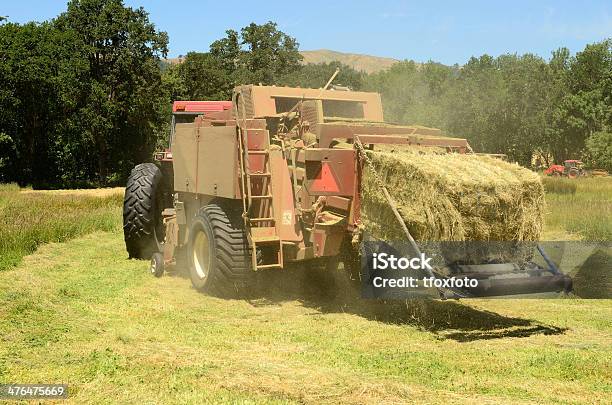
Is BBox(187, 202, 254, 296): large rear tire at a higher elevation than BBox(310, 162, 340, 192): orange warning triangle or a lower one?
lower

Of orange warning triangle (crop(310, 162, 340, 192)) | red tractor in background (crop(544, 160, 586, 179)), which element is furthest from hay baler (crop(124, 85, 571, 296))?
red tractor in background (crop(544, 160, 586, 179))

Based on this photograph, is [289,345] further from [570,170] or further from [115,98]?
[570,170]

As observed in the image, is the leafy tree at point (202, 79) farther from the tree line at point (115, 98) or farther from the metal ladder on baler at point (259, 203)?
the metal ladder on baler at point (259, 203)

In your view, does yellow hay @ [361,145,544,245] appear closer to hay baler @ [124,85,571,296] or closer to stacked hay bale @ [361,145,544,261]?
stacked hay bale @ [361,145,544,261]

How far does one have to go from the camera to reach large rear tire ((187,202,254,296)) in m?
8.59

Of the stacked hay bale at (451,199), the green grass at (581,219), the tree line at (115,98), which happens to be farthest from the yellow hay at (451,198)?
the tree line at (115,98)

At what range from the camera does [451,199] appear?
21.3ft

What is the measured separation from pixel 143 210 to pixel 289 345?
5.67 meters

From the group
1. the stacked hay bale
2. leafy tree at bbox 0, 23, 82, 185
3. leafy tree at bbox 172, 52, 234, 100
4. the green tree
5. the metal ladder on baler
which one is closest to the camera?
the stacked hay bale

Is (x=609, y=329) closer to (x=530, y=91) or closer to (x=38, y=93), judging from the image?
(x=530, y=91)

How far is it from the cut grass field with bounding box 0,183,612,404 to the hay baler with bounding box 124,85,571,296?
0.58 metres

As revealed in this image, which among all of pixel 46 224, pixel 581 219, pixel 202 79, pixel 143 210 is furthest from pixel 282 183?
pixel 202 79

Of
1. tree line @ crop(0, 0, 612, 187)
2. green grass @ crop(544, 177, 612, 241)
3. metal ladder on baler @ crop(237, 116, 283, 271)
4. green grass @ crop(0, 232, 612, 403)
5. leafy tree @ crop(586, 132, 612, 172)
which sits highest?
tree line @ crop(0, 0, 612, 187)

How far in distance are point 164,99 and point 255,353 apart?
44909 mm
